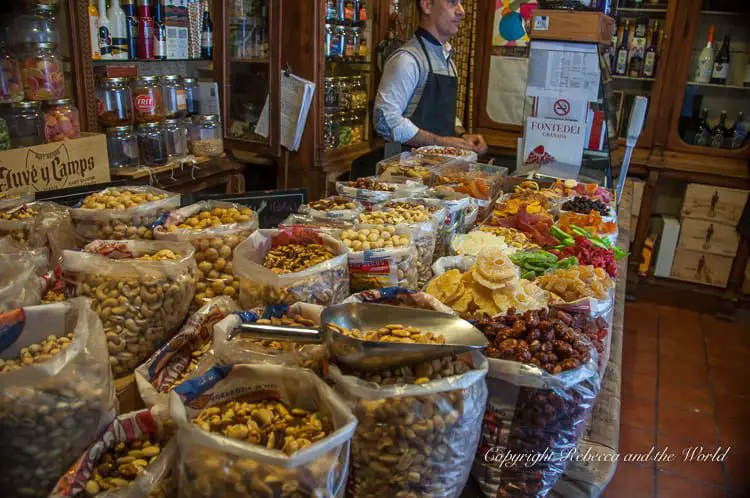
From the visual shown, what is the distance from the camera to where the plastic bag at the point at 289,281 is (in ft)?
3.92

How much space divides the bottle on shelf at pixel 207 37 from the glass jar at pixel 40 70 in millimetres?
1008

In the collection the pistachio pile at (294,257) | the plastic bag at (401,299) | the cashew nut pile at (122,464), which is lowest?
the cashew nut pile at (122,464)

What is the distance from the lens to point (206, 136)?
2900 mm

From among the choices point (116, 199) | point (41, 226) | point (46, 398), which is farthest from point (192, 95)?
point (46, 398)

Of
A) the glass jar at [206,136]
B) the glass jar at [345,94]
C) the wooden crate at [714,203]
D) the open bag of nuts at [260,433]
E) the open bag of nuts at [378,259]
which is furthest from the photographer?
the wooden crate at [714,203]

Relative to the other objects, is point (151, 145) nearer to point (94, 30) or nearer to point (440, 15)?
point (94, 30)

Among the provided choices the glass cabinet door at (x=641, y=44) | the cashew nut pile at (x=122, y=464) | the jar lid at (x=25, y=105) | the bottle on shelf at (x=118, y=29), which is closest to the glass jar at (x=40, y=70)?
the jar lid at (x=25, y=105)

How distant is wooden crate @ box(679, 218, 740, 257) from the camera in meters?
3.82

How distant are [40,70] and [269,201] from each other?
1015 mm

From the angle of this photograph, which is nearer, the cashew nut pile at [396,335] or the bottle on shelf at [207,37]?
the cashew nut pile at [396,335]

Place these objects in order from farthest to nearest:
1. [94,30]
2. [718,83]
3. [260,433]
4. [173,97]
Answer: [718,83] < [173,97] < [94,30] < [260,433]

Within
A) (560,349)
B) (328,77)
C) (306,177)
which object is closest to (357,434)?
(560,349)

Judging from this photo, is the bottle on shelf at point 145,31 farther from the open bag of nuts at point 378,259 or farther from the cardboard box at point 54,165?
the open bag of nuts at point 378,259

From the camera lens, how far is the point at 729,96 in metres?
4.05
